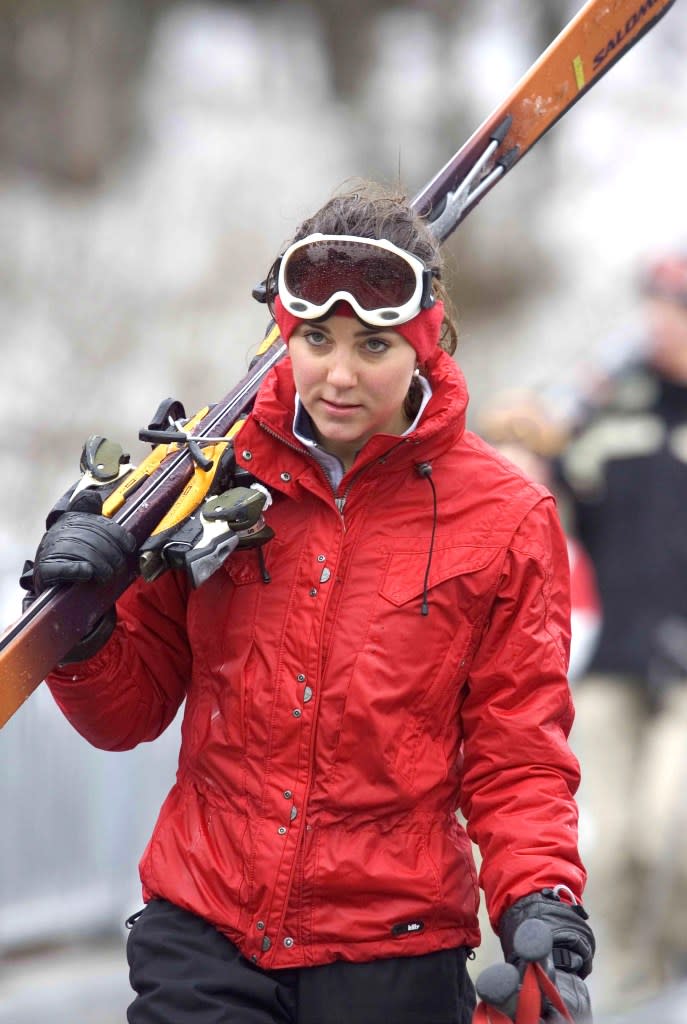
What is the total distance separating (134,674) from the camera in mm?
3084

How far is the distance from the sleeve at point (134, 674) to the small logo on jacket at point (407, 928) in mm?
665

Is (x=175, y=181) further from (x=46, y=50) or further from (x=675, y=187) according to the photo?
(x=675, y=187)

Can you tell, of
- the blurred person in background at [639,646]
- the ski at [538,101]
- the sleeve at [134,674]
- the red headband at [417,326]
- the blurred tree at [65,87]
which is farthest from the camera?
the blurred tree at [65,87]

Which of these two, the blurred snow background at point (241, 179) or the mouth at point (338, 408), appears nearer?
the mouth at point (338, 408)

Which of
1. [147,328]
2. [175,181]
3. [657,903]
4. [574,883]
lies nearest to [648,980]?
[657,903]

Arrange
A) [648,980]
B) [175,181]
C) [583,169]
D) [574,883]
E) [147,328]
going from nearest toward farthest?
[574,883], [648,980], [147,328], [175,181], [583,169]

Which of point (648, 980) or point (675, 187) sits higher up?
point (675, 187)

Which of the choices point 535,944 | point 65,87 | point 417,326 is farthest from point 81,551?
point 65,87

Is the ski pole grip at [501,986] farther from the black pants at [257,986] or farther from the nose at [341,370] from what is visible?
the nose at [341,370]

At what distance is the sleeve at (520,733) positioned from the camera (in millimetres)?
2791

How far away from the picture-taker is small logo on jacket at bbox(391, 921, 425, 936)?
2.83m

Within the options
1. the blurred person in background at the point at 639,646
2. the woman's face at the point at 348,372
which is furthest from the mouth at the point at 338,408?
the blurred person in background at the point at 639,646

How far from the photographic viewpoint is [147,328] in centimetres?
1409

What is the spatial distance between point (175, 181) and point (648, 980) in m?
11.4
